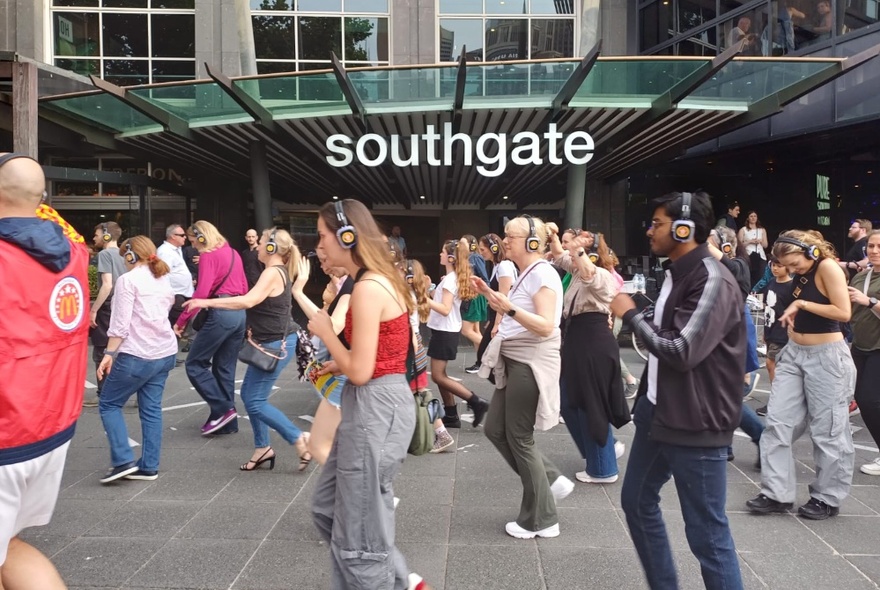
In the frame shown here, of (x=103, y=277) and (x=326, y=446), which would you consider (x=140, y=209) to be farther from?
(x=326, y=446)

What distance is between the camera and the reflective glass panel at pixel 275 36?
18.5 metres

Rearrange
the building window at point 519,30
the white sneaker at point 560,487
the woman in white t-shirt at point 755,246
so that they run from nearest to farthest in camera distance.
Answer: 1. the white sneaker at point 560,487
2. the woman in white t-shirt at point 755,246
3. the building window at point 519,30

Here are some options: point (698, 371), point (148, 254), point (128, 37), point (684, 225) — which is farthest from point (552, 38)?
point (698, 371)

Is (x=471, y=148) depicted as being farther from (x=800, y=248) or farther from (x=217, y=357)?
(x=800, y=248)

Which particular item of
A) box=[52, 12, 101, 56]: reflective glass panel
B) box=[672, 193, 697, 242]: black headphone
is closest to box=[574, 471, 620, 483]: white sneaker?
box=[672, 193, 697, 242]: black headphone

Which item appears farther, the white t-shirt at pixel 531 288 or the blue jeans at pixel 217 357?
the blue jeans at pixel 217 357

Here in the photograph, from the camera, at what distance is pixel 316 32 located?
18594 mm

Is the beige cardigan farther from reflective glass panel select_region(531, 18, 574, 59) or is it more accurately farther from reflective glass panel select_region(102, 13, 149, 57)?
reflective glass panel select_region(102, 13, 149, 57)

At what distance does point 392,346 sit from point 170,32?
729 inches

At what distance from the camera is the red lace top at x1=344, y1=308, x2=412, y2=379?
279cm

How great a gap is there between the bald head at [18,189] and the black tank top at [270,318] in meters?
2.81

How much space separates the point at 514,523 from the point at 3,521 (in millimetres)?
2677

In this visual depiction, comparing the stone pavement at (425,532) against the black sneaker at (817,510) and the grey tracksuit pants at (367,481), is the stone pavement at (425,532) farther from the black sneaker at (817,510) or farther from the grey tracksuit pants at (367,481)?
the grey tracksuit pants at (367,481)

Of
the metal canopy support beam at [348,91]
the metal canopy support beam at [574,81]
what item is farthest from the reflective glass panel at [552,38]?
the metal canopy support beam at [348,91]
